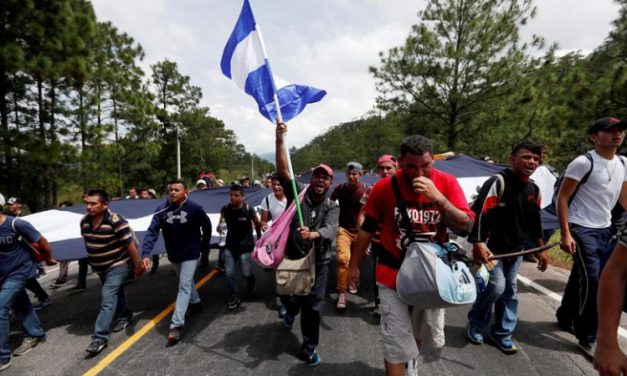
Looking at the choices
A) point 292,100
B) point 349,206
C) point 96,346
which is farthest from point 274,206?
point 96,346

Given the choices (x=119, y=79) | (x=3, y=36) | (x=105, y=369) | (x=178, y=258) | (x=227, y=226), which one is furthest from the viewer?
(x=119, y=79)

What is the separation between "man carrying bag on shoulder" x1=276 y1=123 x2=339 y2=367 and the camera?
3043 mm

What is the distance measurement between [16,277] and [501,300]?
17.3ft

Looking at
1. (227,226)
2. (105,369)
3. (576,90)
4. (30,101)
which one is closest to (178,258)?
(227,226)

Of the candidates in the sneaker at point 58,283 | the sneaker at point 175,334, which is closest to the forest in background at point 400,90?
the sneaker at point 58,283

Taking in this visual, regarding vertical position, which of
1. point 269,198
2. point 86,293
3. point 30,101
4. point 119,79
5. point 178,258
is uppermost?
point 119,79

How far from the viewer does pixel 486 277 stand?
9.58 feet

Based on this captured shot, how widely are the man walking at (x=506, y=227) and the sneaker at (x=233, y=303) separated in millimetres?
3025

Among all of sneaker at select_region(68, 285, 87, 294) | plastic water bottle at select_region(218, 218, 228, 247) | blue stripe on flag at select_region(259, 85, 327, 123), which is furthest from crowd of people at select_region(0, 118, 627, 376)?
sneaker at select_region(68, 285, 87, 294)

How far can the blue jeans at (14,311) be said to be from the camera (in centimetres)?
327

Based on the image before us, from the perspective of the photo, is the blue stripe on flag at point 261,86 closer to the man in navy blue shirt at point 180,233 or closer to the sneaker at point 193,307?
the man in navy blue shirt at point 180,233

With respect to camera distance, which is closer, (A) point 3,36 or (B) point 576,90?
(A) point 3,36

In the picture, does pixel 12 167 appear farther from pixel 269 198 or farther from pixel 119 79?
pixel 269 198

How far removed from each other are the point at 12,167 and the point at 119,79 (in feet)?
17.7
